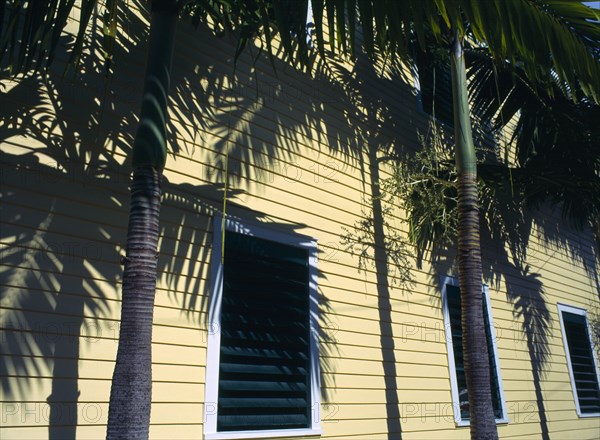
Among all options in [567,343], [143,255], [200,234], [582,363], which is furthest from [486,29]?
[582,363]

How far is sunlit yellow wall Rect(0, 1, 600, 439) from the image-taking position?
4.43m

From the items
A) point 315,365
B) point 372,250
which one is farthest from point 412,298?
point 315,365

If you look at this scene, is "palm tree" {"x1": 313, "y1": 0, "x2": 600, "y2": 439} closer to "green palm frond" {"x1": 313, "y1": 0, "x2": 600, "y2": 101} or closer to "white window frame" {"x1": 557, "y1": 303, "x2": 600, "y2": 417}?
"green palm frond" {"x1": 313, "y1": 0, "x2": 600, "y2": 101}

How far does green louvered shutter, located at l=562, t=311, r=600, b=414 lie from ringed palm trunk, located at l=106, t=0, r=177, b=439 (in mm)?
10296

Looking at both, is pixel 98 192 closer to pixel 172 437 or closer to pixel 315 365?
pixel 172 437

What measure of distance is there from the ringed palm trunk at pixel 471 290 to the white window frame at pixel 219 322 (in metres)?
1.60

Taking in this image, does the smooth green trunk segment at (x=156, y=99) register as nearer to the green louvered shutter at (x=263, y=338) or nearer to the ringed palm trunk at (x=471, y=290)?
the green louvered shutter at (x=263, y=338)

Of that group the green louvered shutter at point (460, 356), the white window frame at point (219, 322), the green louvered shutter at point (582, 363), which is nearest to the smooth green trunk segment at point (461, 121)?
the white window frame at point (219, 322)

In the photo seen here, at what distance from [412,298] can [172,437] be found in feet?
13.4

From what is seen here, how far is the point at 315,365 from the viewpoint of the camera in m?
6.16

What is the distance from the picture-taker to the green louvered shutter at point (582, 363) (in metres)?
11.4

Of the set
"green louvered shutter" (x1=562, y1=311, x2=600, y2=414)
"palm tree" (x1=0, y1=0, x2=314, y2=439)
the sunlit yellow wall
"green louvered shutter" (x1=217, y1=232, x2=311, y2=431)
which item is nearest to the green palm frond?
"palm tree" (x1=0, y1=0, x2=314, y2=439)

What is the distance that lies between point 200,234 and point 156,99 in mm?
1853

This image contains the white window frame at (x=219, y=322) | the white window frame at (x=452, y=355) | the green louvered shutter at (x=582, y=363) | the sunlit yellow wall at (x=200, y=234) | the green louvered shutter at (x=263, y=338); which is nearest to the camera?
the sunlit yellow wall at (x=200, y=234)
